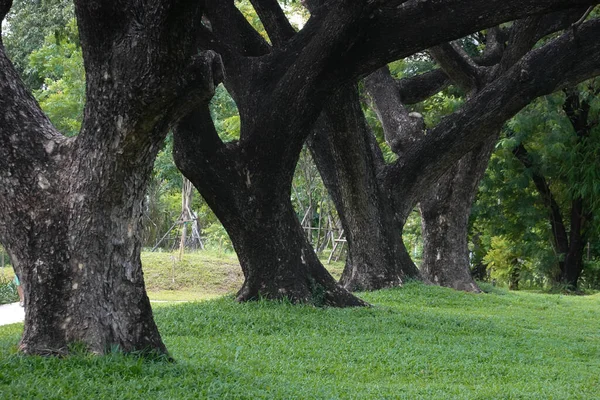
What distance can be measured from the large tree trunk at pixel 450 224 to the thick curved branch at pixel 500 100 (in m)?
1.77

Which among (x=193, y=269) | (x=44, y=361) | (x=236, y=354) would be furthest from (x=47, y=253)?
(x=193, y=269)

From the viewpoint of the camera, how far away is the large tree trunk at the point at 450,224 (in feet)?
45.0

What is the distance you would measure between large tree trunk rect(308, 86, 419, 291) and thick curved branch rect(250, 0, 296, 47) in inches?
54.8

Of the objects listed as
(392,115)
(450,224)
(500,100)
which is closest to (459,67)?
(392,115)

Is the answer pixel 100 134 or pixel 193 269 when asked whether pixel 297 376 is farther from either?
pixel 193 269

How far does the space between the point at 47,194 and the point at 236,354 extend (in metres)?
2.05

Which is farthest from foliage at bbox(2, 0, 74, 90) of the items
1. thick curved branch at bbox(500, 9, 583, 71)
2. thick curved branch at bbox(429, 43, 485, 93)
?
thick curved branch at bbox(500, 9, 583, 71)

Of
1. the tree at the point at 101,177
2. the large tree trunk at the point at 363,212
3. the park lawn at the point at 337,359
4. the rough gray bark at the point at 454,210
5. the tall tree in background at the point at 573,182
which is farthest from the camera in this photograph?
the tall tree in background at the point at 573,182

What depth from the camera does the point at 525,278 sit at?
21.7 m

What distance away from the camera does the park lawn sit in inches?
198

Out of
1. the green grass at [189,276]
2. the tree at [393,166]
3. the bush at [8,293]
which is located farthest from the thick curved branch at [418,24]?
the bush at [8,293]

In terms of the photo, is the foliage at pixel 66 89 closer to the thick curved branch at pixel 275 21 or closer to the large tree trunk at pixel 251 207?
the thick curved branch at pixel 275 21

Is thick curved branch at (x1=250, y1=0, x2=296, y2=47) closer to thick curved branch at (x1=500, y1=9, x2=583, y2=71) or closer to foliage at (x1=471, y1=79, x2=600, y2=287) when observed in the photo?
thick curved branch at (x1=500, y1=9, x2=583, y2=71)

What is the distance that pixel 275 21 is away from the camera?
10242 millimetres
